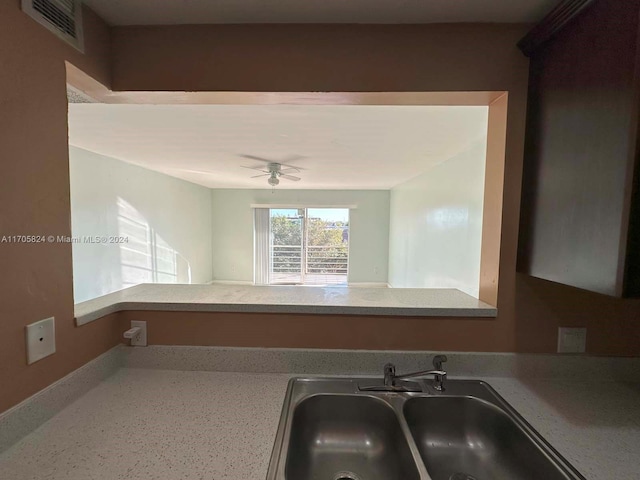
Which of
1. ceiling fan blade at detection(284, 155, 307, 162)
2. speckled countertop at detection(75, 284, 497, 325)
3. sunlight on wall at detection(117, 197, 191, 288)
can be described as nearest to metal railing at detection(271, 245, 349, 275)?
sunlight on wall at detection(117, 197, 191, 288)

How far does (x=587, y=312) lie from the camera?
43.8 inches

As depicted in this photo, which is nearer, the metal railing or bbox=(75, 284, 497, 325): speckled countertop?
bbox=(75, 284, 497, 325): speckled countertop

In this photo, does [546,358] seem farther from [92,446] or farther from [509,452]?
[92,446]

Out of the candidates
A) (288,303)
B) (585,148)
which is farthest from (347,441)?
(585,148)

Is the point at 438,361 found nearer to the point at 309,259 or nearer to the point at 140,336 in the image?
the point at 140,336

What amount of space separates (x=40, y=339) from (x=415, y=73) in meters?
1.56

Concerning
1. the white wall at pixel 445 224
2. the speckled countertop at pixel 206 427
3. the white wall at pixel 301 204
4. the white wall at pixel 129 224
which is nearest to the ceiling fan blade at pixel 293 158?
the white wall at pixel 445 224

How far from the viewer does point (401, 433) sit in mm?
879

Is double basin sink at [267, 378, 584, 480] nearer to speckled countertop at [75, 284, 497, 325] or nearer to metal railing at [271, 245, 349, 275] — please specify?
speckled countertop at [75, 284, 497, 325]

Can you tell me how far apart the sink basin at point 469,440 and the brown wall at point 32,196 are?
1187 millimetres

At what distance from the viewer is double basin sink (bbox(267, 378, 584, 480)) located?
2.81 feet

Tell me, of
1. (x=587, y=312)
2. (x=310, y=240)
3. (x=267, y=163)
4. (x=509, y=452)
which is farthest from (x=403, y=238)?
(x=509, y=452)

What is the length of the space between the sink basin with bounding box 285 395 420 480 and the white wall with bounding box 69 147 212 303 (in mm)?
3156

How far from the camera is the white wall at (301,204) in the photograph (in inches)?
252
